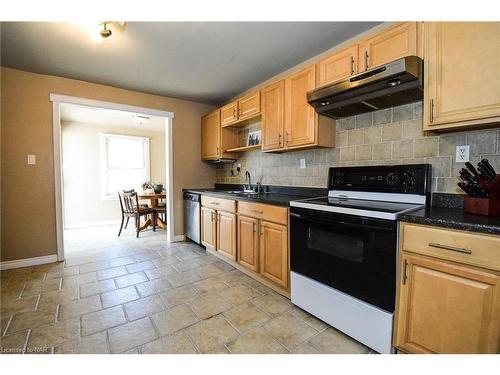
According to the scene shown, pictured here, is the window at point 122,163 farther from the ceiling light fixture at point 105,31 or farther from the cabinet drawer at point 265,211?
the cabinet drawer at point 265,211

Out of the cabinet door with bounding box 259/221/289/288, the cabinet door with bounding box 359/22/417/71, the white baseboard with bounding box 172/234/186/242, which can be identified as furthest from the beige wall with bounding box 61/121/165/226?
the cabinet door with bounding box 359/22/417/71

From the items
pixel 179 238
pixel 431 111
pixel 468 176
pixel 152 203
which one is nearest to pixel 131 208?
pixel 152 203

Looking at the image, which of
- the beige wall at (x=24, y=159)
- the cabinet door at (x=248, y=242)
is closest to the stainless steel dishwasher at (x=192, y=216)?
the cabinet door at (x=248, y=242)

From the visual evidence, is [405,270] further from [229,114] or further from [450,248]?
[229,114]

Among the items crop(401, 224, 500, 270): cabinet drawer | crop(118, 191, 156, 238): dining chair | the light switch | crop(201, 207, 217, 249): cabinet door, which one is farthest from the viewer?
crop(118, 191, 156, 238): dining chair

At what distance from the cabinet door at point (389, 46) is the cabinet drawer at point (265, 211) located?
1.31 metres

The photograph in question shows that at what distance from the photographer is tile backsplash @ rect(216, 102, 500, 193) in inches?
60.4

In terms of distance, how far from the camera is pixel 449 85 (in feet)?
4.53

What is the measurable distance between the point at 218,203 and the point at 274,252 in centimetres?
109

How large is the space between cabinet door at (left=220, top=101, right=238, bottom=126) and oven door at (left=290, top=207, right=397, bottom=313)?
5.92ft

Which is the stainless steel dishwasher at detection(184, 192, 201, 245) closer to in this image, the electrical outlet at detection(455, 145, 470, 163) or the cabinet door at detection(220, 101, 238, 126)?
the cabinet door at detection(220, 101, 238, 126)

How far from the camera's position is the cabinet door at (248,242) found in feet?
7.80
